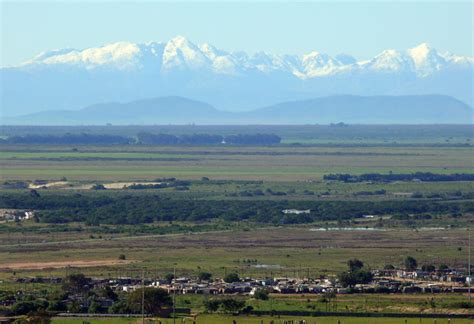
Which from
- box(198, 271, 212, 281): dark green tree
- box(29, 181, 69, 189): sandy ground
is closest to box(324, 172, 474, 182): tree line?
box(29, 181, 69, 189): sandy ground

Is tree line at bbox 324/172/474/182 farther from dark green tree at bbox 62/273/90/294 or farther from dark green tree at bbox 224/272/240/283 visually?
dark green tree at bbox 62/273/90/294

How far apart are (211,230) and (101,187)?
112 feet

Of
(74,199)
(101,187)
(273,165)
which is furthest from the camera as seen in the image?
(273,165)

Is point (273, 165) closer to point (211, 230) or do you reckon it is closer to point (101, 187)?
point (101, 187)

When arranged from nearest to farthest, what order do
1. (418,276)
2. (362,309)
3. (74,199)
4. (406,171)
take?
(362,309) < (418,276) < (74,199) < (406,171)

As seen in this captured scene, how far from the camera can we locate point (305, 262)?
62.9 metres

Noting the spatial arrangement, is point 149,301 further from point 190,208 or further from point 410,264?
point 190,208

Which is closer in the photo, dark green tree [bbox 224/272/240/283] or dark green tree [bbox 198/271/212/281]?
dark green tree [bbox 224/272/240/283]

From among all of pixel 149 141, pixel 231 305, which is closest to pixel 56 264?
pixel 231 305

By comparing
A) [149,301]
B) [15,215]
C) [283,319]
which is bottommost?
[15,215]

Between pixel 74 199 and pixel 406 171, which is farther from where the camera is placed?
pixel 406 171

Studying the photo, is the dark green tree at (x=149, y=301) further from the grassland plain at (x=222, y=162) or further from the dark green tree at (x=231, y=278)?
the grassland plain at (x=222, y=162)

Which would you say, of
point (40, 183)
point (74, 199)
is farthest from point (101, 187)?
point (74, 199)

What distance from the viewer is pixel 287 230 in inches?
3108
